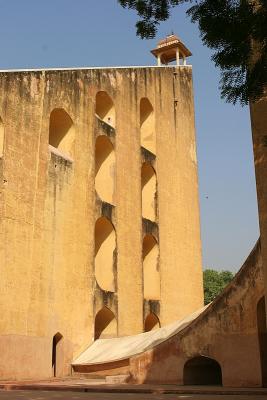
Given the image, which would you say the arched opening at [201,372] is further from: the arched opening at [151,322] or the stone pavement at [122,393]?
the arched opening at [151,322]

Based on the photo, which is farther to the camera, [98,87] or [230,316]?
[98,87]

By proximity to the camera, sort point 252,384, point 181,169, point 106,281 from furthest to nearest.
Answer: point 181,169, point 106,281, point 252,384

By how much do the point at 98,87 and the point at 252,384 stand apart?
34.6 ft

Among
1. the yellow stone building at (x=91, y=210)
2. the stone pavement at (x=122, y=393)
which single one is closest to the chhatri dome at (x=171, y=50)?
the yellow stone building at (x=91, y=210)

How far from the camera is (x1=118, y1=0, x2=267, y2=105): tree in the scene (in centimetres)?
484

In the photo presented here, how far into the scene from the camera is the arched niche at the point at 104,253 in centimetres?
1603

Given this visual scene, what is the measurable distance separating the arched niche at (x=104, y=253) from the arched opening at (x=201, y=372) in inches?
184

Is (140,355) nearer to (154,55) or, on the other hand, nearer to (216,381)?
(216,381)

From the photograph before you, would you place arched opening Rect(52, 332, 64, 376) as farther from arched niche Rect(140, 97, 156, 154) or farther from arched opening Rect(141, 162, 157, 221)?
arched niche Rect(140, 97, 156, 154)

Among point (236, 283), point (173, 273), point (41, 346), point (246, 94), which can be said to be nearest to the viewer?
point (246, 94)

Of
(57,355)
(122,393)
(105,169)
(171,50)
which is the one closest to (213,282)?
(171,50)

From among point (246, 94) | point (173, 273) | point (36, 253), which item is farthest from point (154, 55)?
point (246, 94)

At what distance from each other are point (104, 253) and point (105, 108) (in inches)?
194

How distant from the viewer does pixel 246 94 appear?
4.98 m
